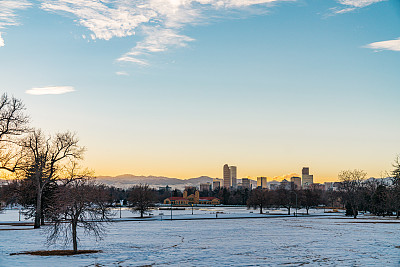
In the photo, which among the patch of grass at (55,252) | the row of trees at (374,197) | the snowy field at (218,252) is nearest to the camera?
the snowy field at (218,252)

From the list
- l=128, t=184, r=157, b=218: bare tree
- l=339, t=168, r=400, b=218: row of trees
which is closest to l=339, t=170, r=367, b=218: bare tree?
l=339, t=168, r=400, b=218: row of trees

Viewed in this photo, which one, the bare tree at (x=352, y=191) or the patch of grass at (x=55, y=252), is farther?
the bare tree at (x=352, y=191)

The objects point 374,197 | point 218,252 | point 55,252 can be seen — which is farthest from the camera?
point 374,197

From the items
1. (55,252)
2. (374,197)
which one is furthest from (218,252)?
(374,197)

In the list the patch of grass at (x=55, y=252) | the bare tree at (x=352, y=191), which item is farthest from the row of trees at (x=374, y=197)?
the patch of grass at (x=55, y=252)

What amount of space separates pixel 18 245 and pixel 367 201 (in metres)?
121

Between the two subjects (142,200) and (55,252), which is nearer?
→ (55,252)

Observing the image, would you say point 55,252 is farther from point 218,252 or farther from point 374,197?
point 374,197

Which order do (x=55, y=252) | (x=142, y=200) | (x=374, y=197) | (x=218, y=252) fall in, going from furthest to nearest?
1. (x=374, y=197)
2. (x=142, y=200)
3. (x=218, y=252)
4. (x=55, y=252)

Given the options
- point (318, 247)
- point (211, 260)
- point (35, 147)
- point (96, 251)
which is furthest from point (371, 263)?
point (35, 147)

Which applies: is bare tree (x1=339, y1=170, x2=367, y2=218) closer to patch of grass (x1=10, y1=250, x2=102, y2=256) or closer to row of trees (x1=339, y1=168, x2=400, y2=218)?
row of trees (x1=339, y1=168, x2=400, y2=218)

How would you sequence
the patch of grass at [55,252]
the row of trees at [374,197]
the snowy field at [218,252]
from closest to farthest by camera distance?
the snowy field at [218,252], the patch of grass at [55,252], the row of trees at [374,197]

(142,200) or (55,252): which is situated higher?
(142,200)

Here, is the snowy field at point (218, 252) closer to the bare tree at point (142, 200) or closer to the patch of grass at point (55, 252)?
the patch of grass at point (55, 252)
